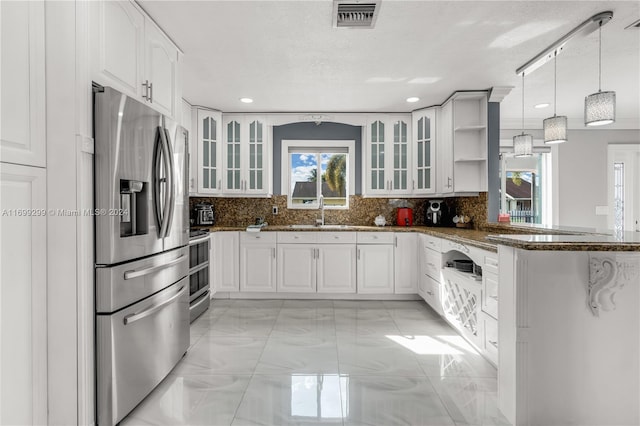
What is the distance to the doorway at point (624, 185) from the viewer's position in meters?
5.28

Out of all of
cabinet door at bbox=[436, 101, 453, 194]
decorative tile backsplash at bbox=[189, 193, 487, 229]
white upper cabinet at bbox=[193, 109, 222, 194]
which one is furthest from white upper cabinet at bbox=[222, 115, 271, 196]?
cabinet door at bbox=[436, 101, 453, 194]

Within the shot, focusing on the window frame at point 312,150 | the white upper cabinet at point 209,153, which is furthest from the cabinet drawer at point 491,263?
the white upper cabinet at point 209,153

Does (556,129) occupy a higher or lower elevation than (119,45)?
lower

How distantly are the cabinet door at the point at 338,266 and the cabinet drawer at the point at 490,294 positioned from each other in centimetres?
190

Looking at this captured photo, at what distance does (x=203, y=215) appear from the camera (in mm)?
4656

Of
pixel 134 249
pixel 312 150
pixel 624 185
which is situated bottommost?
pixel 134 249

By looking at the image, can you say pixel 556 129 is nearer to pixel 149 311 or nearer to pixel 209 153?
pixel 149 311

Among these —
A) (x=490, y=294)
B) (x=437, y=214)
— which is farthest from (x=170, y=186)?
(x=437, y=214)

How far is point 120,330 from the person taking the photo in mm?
1818

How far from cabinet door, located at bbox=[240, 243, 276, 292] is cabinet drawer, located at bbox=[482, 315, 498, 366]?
2514mm

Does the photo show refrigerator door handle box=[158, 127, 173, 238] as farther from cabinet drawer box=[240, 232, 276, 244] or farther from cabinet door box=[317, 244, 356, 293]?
cabinet door box=[317, 244, 356, 293]

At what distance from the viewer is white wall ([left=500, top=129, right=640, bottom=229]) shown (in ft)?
17.3

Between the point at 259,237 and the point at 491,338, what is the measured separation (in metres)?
2.77

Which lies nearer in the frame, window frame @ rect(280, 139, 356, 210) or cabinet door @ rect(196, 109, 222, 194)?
cabinet door @ rect(196, 109, 222, 194)
